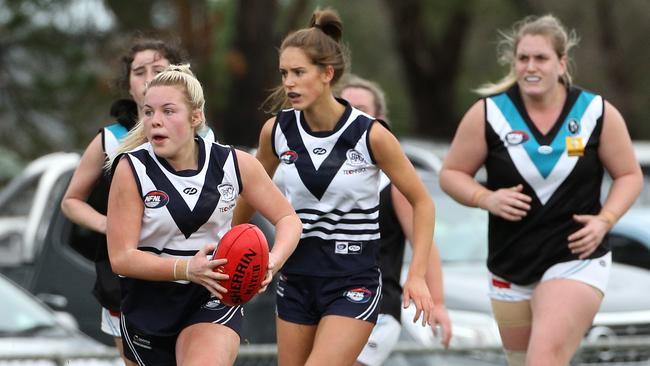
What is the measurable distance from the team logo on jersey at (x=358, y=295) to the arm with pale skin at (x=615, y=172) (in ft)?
3.79

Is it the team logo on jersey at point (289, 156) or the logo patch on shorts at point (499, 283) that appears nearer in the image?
the team logo on jersey at point (289, 156)

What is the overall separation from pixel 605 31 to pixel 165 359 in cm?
2020

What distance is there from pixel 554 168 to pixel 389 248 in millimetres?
936

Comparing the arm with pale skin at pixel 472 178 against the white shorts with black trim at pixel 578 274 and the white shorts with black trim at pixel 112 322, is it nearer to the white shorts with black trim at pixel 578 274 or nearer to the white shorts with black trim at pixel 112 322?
the white shorts with black trim at pixel 578 274

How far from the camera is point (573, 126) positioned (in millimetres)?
6902

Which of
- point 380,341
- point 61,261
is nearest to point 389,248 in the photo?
point 380,341

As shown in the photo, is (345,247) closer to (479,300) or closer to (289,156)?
(289,156)

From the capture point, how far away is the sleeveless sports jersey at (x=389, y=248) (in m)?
7.09

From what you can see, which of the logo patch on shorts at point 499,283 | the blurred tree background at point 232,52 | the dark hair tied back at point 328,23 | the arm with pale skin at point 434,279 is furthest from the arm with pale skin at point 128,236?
the blurred tree background at point 232,52

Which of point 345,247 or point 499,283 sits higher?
point 345,247

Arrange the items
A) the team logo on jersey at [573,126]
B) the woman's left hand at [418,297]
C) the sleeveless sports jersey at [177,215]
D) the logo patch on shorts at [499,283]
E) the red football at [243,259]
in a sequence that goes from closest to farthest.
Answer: the red football at [243,259], the sleeveless sports jersey at [177,215], the woman's left hand at [418,297], the team logo on jersey at [573,126], the logo patch on shorts at [499,283]

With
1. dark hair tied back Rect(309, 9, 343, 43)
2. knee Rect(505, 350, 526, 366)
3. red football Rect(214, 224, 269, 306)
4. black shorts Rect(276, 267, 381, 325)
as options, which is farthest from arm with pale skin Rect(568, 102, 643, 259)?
red football Rect(214, 224, 269, 306)

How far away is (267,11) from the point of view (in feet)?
64.0

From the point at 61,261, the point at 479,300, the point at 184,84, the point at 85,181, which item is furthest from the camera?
the point at 61,261
